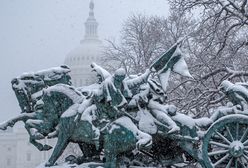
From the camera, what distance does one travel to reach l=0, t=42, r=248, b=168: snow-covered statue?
29.0 feet

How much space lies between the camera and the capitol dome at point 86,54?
2516 inches

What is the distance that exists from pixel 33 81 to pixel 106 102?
1619 millimetres

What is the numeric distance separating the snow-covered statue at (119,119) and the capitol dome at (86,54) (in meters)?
49.2

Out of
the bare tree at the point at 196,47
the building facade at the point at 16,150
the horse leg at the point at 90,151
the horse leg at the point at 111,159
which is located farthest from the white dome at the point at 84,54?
the horse leg at the point at 111,159

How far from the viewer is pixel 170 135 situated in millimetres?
8875

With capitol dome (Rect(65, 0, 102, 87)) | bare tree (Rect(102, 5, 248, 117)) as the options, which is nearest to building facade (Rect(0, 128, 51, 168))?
capitol dome (Rect(65, 0, 102, 87))

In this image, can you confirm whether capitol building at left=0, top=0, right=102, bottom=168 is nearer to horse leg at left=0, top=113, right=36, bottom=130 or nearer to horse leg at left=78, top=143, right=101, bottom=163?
horse leg at left=0, top=113, right=36, bottom=130

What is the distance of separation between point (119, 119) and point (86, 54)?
223 feet

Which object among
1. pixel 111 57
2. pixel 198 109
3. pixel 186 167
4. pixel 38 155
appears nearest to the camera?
pixel 186 167

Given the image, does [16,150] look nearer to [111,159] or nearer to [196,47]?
[196,47]

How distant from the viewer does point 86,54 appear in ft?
251

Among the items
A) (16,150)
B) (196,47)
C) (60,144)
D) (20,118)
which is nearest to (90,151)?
(60,144)

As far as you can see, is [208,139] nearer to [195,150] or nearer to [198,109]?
[195,150]

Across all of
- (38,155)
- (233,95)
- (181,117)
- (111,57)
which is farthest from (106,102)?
(38,155)
